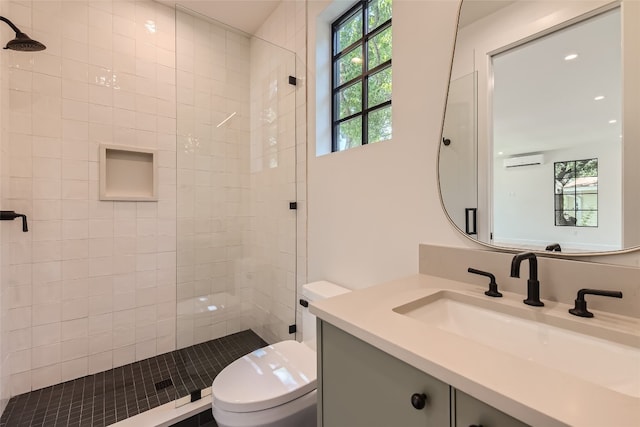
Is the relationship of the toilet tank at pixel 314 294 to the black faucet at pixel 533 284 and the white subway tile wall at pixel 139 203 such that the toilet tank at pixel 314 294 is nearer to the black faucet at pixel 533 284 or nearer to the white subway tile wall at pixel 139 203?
the white subway tile wall at pixel 139 203

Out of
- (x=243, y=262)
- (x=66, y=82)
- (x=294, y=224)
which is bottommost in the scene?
(x=243, y=262)

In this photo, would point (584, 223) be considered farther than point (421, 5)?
No

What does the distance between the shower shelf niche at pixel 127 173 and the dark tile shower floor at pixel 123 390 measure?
3.97 feet

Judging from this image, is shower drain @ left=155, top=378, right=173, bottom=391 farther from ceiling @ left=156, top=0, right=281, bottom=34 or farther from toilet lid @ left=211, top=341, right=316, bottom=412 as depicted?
ceiling @ left=156, top=0, right=281, bottom=34

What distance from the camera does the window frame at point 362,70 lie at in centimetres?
166

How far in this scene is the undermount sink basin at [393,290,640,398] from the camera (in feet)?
2.02

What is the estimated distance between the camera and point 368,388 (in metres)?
0.67

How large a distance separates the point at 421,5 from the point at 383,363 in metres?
1.39

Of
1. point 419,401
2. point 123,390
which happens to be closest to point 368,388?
point 419,401

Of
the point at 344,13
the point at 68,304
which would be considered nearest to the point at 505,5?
the point at 344,13

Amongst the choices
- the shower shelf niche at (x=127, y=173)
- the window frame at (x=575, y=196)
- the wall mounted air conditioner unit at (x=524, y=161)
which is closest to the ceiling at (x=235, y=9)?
the shower shelf niche at (x=127, y=173)

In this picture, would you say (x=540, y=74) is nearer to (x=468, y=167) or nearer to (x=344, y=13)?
(x=468, y=167)

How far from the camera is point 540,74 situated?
92 centimetres

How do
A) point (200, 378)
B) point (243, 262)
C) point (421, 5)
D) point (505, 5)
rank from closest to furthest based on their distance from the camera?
point (505, 5)
point (421, 5)
point (200, 378)
point (243, 262)
